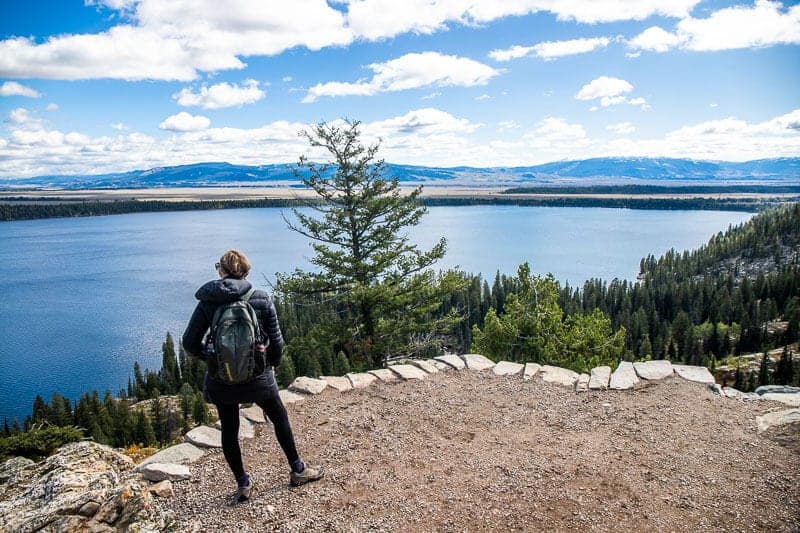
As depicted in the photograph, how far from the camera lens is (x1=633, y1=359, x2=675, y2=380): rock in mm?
10125

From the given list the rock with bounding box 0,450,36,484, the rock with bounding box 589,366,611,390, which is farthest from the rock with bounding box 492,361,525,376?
the rock with bounding box 0,450,36,484

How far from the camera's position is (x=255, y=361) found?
17.7ft

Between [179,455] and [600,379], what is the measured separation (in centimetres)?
775

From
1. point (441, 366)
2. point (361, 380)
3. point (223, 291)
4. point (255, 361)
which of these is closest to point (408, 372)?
point (441, 366)

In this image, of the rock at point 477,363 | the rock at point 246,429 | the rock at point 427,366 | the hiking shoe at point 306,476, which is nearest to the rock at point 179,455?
the rock at point 246,429

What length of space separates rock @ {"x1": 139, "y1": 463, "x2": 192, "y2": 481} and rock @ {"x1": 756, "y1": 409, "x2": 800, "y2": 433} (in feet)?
27.6

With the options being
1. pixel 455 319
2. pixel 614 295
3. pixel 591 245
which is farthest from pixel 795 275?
pixel 455 319

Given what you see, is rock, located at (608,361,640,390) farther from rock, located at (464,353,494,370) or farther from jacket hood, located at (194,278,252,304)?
jacket hood, located at (194,278,252,304)

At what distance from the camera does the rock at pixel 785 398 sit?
861cm

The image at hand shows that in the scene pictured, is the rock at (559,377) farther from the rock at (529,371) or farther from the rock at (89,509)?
the rock at (89,509)

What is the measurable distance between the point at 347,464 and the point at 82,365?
65.0 metres

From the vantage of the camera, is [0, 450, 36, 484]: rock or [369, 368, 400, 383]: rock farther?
[369, 368, 400, 383]: rock

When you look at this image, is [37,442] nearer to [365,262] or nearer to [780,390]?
[365,262]

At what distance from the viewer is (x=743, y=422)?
312 inches
